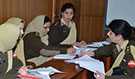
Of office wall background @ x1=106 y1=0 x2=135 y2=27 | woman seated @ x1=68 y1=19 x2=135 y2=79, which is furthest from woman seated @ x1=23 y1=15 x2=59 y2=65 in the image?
office wall background @ x1=106 y1=0 x2=135 y2=27

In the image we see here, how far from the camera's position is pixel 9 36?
107 inches

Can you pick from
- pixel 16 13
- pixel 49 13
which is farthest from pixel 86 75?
pixel 49 13

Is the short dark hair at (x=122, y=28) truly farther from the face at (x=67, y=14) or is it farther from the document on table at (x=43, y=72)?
the face at (x=67, y=14)

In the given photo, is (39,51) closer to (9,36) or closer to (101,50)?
(101,50)

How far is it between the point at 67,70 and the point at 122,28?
0.66m

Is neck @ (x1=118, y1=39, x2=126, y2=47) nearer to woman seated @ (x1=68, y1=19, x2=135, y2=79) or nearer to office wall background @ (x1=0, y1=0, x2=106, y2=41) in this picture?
woman seated @ (x1=68, y1=19, x2=135, y2=79)

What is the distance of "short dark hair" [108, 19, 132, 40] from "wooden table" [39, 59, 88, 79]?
19.9 inches

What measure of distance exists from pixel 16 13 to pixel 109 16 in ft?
6.65

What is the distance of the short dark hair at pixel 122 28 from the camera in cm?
309

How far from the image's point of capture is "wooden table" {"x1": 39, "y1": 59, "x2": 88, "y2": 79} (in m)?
2.77

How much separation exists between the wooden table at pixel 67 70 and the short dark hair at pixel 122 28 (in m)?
0.50

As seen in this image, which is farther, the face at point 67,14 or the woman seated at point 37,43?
the face at point 67,14

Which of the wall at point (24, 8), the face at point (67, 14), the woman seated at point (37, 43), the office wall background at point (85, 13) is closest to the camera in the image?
the woman seated at point (37, 43)

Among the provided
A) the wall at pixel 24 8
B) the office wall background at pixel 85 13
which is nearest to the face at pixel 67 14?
the wall at pixel 24 8
